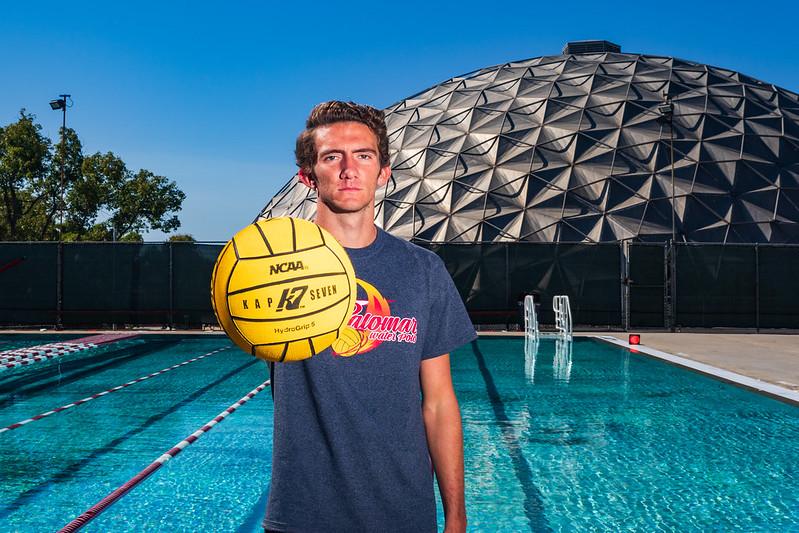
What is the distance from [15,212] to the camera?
137ft

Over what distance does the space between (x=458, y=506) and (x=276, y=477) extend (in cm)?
55

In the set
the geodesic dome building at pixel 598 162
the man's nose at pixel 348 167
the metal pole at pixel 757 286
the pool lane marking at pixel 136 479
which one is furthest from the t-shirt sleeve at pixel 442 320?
the geodesic dome building at pixel 598 162

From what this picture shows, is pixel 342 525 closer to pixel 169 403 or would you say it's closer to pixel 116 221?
pixel 169 403

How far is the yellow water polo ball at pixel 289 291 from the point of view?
1976 mm

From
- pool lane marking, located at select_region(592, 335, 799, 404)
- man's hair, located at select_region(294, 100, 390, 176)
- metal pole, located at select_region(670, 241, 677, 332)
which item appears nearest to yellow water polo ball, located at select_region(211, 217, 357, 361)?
man's hair, located at select_region(294, 100, 390, 176)

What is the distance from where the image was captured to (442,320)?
2.12m

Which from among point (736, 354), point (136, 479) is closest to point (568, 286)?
point (736, 354)

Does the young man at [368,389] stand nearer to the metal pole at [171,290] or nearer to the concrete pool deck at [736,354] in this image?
the concrete pool deck at [736,354]

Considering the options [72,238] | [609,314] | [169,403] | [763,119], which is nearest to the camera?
[169,403]

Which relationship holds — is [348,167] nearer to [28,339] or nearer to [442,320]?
[442,320]

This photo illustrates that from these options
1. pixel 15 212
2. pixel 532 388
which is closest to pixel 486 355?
pixel 532 388

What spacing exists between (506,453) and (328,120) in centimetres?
→ 603

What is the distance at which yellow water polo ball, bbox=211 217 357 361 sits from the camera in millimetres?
1976

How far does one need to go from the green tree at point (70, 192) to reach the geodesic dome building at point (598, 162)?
39.6 ft
